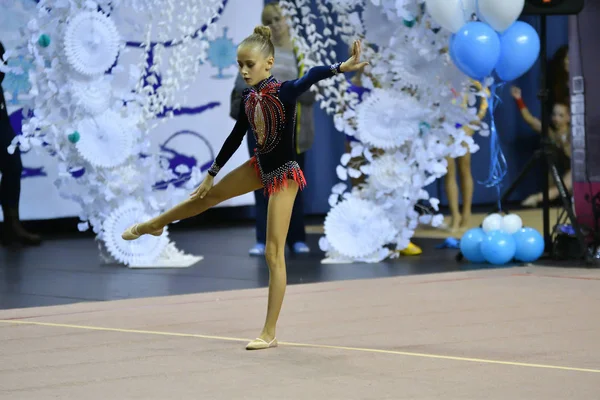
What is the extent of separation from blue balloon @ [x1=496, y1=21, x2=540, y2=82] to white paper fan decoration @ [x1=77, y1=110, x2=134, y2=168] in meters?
2.56

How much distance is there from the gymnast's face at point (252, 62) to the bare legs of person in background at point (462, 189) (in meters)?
5.09

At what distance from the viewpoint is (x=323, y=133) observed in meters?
11.0

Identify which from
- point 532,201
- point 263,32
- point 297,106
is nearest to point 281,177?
point 263,32

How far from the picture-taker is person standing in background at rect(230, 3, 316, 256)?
7.20 metres

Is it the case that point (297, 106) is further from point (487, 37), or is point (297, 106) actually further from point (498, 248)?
point (498, 248)

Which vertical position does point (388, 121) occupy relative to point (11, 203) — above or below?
above

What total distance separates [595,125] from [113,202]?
3468 mm

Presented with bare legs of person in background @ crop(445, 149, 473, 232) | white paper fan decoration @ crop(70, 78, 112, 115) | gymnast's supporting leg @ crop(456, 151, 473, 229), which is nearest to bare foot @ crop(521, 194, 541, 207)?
bare legs of person in background @ crop(445, 149, 473, 232)

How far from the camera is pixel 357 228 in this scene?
7.08 metres

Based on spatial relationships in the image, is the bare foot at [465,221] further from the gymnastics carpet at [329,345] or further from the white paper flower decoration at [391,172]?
the gymnastics carpet at [329,345]

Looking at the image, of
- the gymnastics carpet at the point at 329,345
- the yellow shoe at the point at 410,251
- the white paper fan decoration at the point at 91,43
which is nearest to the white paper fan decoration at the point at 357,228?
the yellow shoe at the point at 410,251

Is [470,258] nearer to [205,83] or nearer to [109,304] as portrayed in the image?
[109,304]

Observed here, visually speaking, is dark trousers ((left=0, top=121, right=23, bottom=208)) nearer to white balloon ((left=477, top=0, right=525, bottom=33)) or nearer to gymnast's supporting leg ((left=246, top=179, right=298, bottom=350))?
white balloon ((left=477, top=0, right=525, bottom=33))

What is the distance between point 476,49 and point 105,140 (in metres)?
2.57
